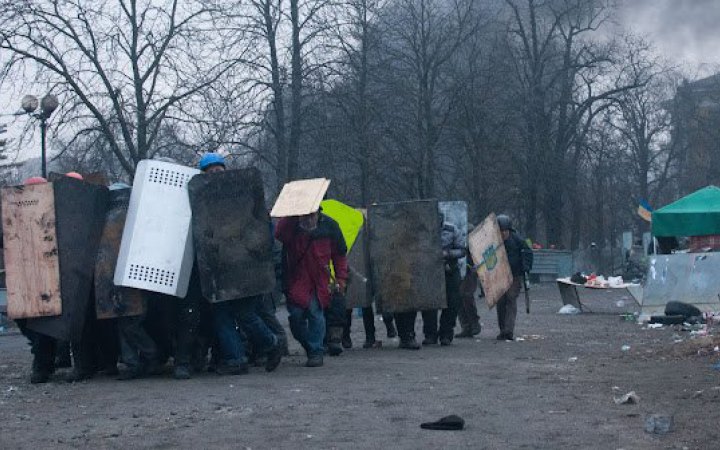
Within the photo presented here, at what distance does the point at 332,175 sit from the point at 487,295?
1231 centimetres

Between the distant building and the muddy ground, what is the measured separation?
3276cm

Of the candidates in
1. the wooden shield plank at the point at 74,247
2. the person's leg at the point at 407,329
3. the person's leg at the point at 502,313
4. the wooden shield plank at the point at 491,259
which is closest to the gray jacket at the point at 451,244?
the person's leg at the point at 407,329

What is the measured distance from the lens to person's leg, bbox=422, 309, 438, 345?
1536 cm

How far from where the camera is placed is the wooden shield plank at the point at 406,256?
14.7 metres

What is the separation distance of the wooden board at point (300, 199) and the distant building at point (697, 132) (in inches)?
1308

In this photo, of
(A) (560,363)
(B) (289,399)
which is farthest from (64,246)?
(A) (560,363)

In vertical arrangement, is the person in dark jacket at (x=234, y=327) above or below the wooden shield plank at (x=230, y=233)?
below

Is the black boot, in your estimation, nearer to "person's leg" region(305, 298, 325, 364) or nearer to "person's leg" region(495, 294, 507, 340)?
"person's leg" region(305, 298, 325, 364)

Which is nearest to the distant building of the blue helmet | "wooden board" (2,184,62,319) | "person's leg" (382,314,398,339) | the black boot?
"person's leg" (382,314,398,339)

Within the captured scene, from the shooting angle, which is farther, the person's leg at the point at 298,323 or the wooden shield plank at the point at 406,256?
the wooden shield plank at the point at 406,256

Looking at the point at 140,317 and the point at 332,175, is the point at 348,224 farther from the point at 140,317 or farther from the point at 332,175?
the point at 332,175

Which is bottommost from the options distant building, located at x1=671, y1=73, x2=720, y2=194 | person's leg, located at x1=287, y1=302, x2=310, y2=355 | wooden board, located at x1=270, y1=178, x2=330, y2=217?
person's leg, located at x1=287, y1=302, x2=310, y2=355

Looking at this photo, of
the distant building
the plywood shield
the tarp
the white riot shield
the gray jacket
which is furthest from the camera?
the distant building

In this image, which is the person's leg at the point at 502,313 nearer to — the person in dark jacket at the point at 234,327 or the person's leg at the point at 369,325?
the person's leg at the point at 369,325
